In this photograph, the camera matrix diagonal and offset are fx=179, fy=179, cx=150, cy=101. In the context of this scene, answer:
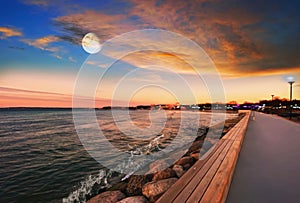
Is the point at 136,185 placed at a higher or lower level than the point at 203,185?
lower

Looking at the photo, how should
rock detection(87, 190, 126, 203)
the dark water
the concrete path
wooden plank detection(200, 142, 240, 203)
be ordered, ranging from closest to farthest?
wooden plank detection(200, 142, 240, 203) → the concrete path → rock detection(87, 190, 126, 203) → the dark water

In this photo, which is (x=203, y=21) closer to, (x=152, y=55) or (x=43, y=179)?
(x=152, y=55)

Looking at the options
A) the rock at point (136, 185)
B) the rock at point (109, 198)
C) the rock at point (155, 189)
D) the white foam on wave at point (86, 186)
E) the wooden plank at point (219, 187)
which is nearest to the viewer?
the wooden plank at point (219, 187)

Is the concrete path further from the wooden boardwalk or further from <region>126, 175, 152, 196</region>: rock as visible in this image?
<region>126, 175, 152, 196</region>: rock

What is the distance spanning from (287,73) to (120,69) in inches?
700

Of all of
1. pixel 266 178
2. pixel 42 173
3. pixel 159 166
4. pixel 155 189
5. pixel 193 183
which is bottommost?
pixel 42 173

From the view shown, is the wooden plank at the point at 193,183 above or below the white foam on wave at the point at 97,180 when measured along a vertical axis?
above

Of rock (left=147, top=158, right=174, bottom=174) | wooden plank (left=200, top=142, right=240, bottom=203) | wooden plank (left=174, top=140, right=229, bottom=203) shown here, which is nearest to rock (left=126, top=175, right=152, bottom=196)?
rock (left=147, top=158, right=174, bottom=174)

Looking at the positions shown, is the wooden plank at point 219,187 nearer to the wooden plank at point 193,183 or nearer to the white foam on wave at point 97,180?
the wooden plank at point 193,183

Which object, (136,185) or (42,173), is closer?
(136,185)

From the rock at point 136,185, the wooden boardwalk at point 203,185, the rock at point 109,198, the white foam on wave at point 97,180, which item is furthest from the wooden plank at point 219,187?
the white foam on wave at point 97,180

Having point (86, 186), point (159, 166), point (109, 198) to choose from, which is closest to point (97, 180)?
point (86, 186)

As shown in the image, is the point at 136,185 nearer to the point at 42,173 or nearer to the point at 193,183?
the point at 193,183

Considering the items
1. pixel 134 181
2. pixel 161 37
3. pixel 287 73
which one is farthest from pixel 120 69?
pixel 287 73
